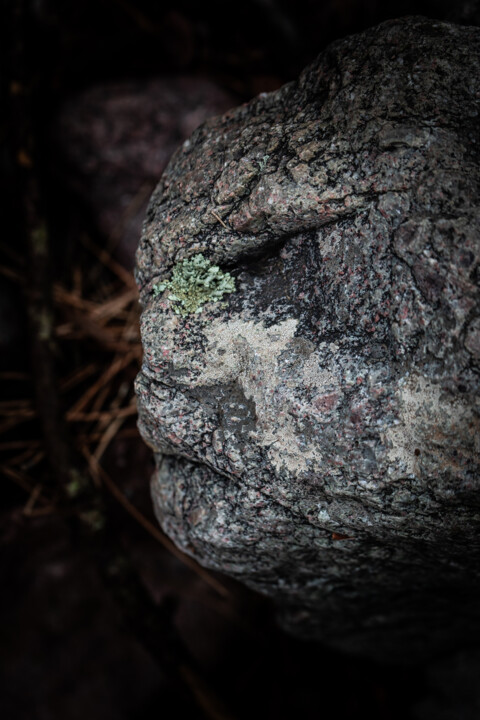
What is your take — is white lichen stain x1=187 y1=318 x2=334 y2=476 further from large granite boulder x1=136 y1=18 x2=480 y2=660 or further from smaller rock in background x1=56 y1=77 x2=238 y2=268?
smaller rock in background x1=56 y1=77 x2=238 y2=268

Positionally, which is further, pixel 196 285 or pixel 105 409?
pixel 105 409

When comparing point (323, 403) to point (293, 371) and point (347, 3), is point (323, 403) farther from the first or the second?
point (347, 3)

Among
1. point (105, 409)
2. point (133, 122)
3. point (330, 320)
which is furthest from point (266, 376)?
point (133, 122)

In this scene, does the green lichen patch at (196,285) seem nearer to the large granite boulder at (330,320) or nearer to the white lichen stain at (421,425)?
the large granite boulder at (330,320)

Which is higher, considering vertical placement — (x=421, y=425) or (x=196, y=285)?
(x=196, y=285)

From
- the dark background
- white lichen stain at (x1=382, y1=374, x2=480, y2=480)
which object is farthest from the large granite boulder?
the dark background

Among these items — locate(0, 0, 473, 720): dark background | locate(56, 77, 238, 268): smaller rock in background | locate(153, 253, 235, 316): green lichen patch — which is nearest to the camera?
locate(153, 253, 235, 316): green lichen patch

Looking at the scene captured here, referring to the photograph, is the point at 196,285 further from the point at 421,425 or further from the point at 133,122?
the point at 133,122
